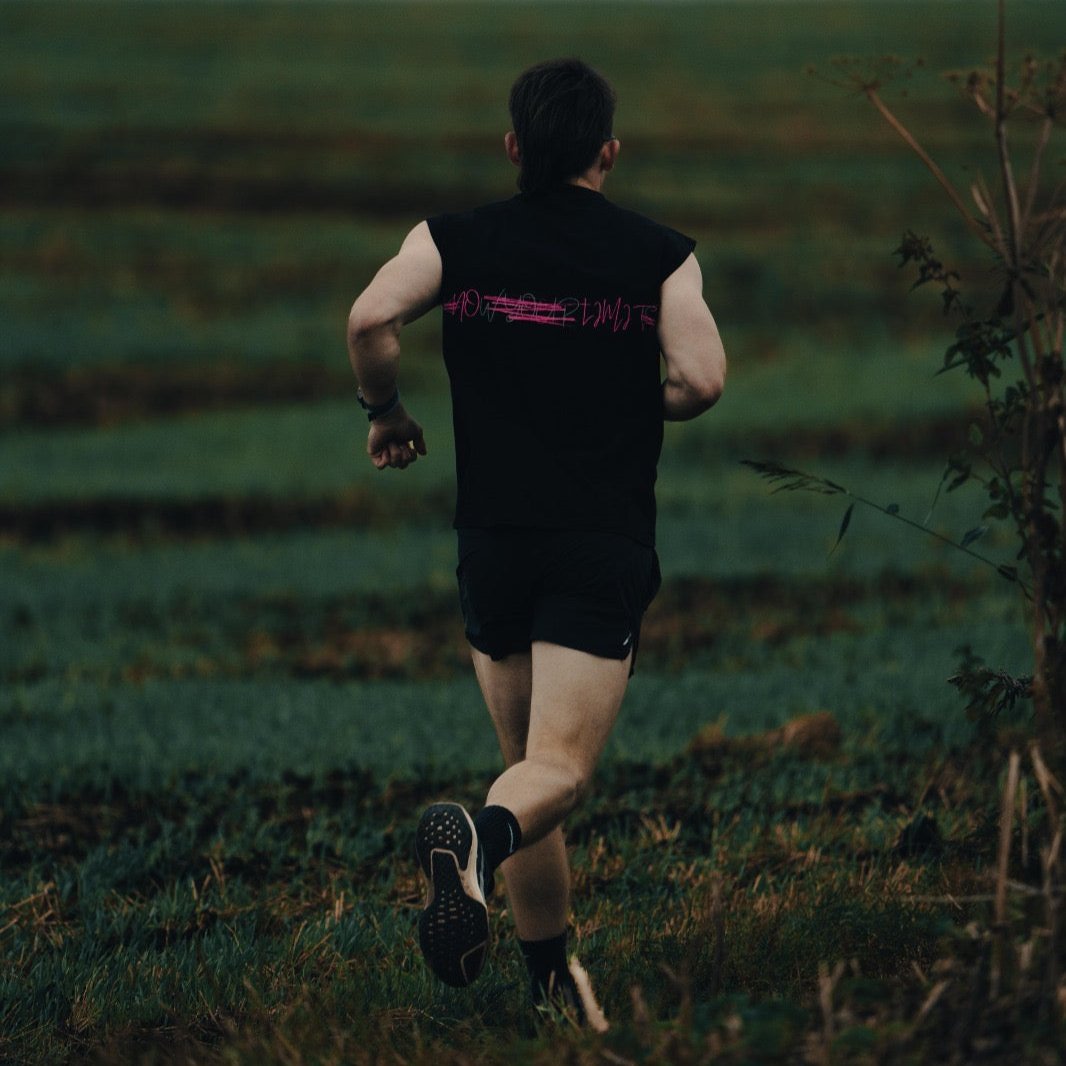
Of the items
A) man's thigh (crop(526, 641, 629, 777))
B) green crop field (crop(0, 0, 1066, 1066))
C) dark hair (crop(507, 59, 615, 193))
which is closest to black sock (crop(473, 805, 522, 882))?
man's thigh (crop(526, 641, 629, 777))

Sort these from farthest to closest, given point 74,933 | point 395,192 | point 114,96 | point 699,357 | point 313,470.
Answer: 1. point 114,96
2. point 395,192
3. point 313,470
4. point 74,933
5. point 699,357

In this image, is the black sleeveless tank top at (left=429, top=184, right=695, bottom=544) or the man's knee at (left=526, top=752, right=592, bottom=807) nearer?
the man's knee at (left=526, top=752, right=592, bottom=807)

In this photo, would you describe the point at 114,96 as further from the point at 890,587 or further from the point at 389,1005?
the point at 389,1005

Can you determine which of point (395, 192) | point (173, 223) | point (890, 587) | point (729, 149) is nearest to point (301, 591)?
point (890, 587)

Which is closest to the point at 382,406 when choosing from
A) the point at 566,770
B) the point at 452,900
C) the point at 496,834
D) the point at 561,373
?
the point at 561,373

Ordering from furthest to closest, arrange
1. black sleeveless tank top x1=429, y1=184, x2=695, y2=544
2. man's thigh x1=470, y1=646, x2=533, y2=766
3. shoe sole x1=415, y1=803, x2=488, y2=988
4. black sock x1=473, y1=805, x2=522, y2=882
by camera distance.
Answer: man's thigh x1=470, y1=646, x2=533, y2=766 → black sleeveless tank top x1=429, y1=184, x2=695, y2=544 → black sock x1=473, y1=805, x2=522, y2=882 → shoe sole x1=415, y1=803, x2=488, y2=988

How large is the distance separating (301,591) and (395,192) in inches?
962

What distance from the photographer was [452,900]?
3449 millimetres

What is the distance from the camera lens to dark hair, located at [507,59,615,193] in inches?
154

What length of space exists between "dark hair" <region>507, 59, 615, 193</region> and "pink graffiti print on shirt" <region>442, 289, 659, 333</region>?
289mm

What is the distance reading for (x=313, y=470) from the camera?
17.8m

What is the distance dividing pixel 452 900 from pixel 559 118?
1783 mm

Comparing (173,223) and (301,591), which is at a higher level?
(173,223)

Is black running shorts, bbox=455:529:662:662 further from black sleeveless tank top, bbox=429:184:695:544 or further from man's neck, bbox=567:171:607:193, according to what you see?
man's neck, bbox=567:171:607:193
